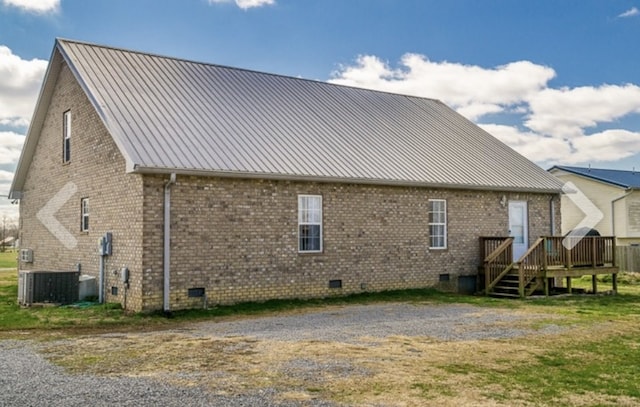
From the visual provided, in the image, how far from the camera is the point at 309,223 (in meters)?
16.9

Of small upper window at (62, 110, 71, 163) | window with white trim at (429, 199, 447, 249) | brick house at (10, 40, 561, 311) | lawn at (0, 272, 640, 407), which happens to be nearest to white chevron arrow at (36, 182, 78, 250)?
brick house at (10, 40, 561, 311)

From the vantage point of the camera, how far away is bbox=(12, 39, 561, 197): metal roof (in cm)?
1541

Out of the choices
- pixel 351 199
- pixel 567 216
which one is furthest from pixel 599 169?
pixel 351 199

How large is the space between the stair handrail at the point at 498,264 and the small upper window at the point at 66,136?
13256mm

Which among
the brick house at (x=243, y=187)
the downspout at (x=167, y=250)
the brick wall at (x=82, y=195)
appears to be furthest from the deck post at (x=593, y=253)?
the brick wall at (x=82, y=195)

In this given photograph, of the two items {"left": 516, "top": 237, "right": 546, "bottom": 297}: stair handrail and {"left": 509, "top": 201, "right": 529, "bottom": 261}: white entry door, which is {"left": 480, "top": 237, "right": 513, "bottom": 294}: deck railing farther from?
{"left": 509, "top": 201, "right": 529, "bottom": 261}: white entry door

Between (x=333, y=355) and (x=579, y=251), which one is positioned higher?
(x=579, y=251)

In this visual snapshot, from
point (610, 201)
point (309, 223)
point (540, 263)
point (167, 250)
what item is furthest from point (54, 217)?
point (610, 201)

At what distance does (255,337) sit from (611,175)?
103 ft

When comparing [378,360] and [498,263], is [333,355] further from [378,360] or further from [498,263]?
[498,263]

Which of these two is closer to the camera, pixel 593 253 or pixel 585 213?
pixel 593 253

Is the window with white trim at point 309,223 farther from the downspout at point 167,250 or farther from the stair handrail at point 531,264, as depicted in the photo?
the stair handrail at point 531,264

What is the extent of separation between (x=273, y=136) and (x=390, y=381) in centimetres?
1093

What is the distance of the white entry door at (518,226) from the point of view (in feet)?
69.5
